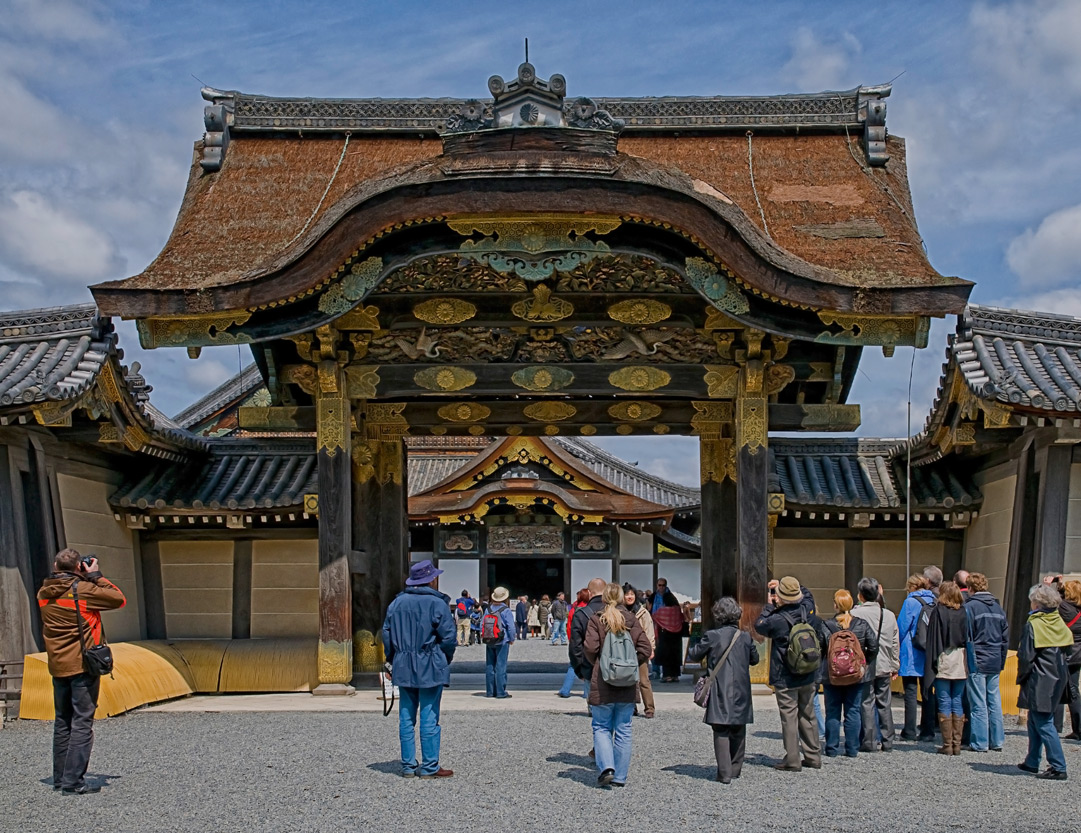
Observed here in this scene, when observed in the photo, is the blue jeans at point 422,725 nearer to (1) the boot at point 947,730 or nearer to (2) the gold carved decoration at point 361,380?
(1) the boot at point 947,730

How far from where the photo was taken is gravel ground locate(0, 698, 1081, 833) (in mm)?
6598

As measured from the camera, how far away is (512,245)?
11.7 m

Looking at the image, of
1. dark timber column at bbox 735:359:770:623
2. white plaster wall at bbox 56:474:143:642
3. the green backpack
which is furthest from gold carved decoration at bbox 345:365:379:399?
the green backpack

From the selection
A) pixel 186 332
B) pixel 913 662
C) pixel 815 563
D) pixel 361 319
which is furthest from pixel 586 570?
pixel 913 662

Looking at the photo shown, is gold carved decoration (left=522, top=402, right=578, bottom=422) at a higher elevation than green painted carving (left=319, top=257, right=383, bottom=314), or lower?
lower

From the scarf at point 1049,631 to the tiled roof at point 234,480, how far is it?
828cm

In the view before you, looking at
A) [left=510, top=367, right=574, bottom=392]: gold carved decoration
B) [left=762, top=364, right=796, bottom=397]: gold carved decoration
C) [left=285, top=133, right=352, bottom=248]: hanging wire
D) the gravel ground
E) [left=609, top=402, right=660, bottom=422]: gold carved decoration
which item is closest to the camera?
the gravel ground

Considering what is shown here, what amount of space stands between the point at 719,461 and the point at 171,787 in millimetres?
8541

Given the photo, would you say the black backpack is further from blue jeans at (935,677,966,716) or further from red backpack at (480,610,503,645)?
red backpack at (480,610,503,645)

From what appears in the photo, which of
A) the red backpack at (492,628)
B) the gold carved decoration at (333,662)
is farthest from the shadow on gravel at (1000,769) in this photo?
the gold carved decoration at (333,662)

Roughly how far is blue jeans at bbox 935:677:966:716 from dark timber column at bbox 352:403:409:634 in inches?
280

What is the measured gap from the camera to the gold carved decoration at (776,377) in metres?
13.1

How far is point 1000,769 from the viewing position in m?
8.35

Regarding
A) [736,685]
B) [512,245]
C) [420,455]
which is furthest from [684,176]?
[420,455]
